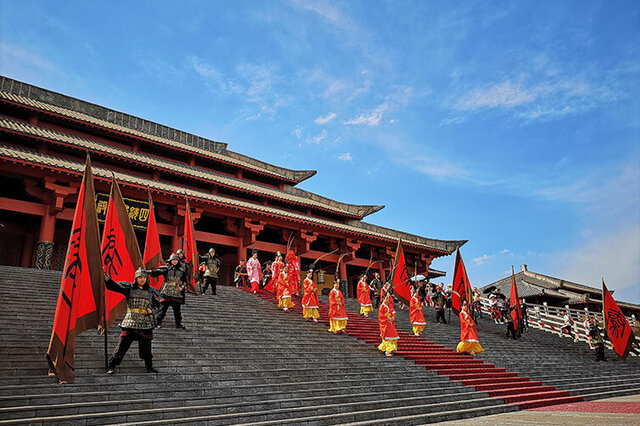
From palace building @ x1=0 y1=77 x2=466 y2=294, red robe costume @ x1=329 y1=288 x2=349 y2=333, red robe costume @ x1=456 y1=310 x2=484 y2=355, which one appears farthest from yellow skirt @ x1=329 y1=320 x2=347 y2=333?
palace building @ x1=0 y1=77 x2=466 y2=294

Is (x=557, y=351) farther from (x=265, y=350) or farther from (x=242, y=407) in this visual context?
(x=242, y=407)

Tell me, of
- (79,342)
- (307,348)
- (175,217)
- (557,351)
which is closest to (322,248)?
(175,217)

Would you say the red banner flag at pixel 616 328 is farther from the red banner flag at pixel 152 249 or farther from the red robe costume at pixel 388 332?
the red banner flag at pixel 152 249

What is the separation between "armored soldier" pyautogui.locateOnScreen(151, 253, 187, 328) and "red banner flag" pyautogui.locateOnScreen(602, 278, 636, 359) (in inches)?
541

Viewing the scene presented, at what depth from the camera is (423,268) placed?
25734mm

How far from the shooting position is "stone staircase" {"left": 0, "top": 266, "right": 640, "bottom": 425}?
5.50 metres

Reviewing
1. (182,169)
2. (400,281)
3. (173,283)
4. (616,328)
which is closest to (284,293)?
(400,281)

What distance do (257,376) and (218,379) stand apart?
74 centimetres

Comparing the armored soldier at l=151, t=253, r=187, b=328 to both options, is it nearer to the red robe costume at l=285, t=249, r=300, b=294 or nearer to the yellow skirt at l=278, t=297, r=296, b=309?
the yellow skirt at l=278, t=297, r=296, b=309

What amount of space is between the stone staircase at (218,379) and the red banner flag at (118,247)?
1089 mm

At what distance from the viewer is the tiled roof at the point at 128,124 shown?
18391 mm

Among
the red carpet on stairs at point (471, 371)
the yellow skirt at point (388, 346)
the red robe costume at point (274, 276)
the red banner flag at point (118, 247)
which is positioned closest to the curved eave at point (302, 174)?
the red robe costume at point (274, 276)

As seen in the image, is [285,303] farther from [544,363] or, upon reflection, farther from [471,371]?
[544,363]

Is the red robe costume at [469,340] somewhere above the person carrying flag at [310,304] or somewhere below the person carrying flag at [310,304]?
below
